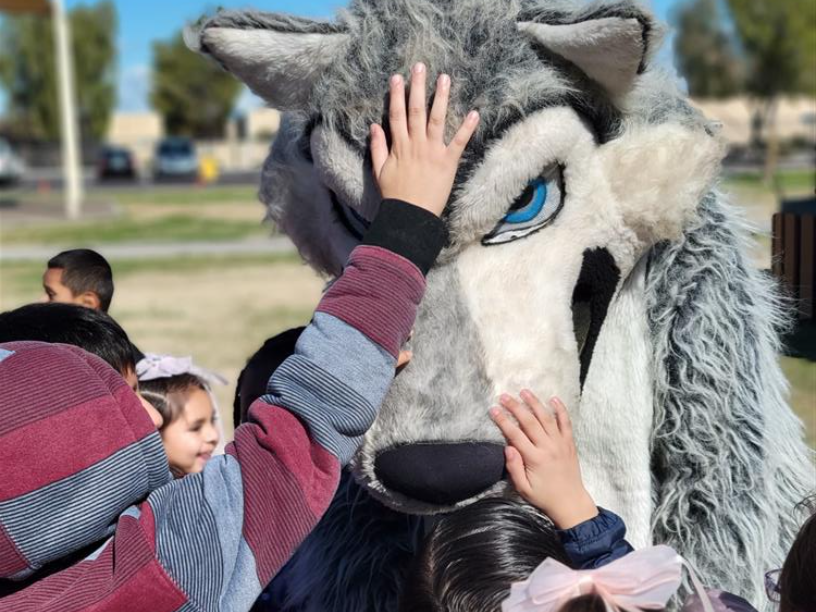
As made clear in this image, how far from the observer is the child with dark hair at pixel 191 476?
3.79 ft

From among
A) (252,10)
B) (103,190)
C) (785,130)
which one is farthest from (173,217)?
(785,130)

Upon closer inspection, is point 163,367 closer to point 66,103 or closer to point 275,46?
point 275,46

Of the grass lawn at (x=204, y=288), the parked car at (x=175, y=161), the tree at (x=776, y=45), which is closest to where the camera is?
the grass lawn at (x=204, y=288)

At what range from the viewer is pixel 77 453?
1.16 metres

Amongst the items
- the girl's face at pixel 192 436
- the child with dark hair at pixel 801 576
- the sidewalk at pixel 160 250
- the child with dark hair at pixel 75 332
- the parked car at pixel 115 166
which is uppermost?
the child with dark hair at pixel 75 332

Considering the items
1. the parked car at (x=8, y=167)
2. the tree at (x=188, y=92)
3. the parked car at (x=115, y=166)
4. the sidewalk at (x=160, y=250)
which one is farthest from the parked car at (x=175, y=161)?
the sidewalk at (x=160, y=250)

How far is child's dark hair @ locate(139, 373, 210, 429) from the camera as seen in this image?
274 cm

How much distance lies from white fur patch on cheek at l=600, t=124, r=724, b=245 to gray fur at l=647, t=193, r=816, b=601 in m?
0.12

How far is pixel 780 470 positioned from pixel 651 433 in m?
0.27

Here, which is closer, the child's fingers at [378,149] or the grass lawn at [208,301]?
the child's fingers at [378,149]

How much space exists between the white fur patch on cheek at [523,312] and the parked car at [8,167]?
32231mm

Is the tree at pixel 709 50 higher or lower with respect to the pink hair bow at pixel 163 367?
lower

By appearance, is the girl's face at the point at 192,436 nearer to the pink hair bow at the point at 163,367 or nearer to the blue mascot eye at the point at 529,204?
the pink hair bow at the point at 163,367

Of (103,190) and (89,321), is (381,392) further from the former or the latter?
(103,190)
